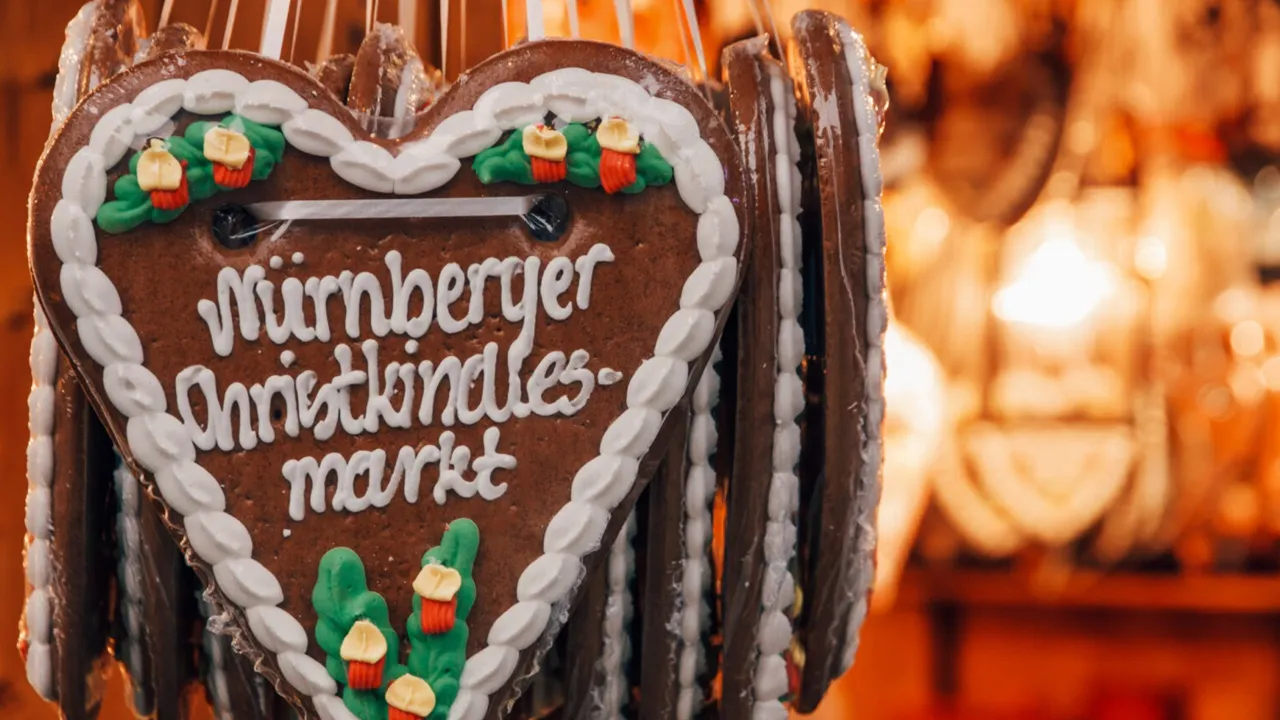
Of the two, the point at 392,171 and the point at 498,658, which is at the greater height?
the point at 392,171

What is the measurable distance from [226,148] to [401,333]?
0.11m

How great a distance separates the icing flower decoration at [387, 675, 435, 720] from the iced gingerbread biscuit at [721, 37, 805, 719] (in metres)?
0.15

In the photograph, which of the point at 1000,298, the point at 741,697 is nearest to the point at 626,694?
the point at 741,697

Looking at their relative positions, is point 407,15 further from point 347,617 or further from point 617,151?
point 347,617

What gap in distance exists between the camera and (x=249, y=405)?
576 millimetres

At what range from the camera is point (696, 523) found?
639 mm

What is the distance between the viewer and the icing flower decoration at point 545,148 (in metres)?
0.57

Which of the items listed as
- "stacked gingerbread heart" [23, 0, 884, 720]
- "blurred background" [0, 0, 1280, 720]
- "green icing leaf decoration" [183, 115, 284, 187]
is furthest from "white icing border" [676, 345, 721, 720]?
"blurred background" [0, 0, 1280, 720]

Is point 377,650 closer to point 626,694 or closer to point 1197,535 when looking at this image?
point 626,694

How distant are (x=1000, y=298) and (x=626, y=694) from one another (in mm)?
2453

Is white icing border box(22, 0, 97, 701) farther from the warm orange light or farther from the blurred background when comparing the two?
the warm orange light

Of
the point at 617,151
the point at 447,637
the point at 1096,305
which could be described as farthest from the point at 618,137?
the point at 1096,305

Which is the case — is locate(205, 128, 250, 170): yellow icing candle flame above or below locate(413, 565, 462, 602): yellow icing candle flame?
above

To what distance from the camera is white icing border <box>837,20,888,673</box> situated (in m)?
0.62
